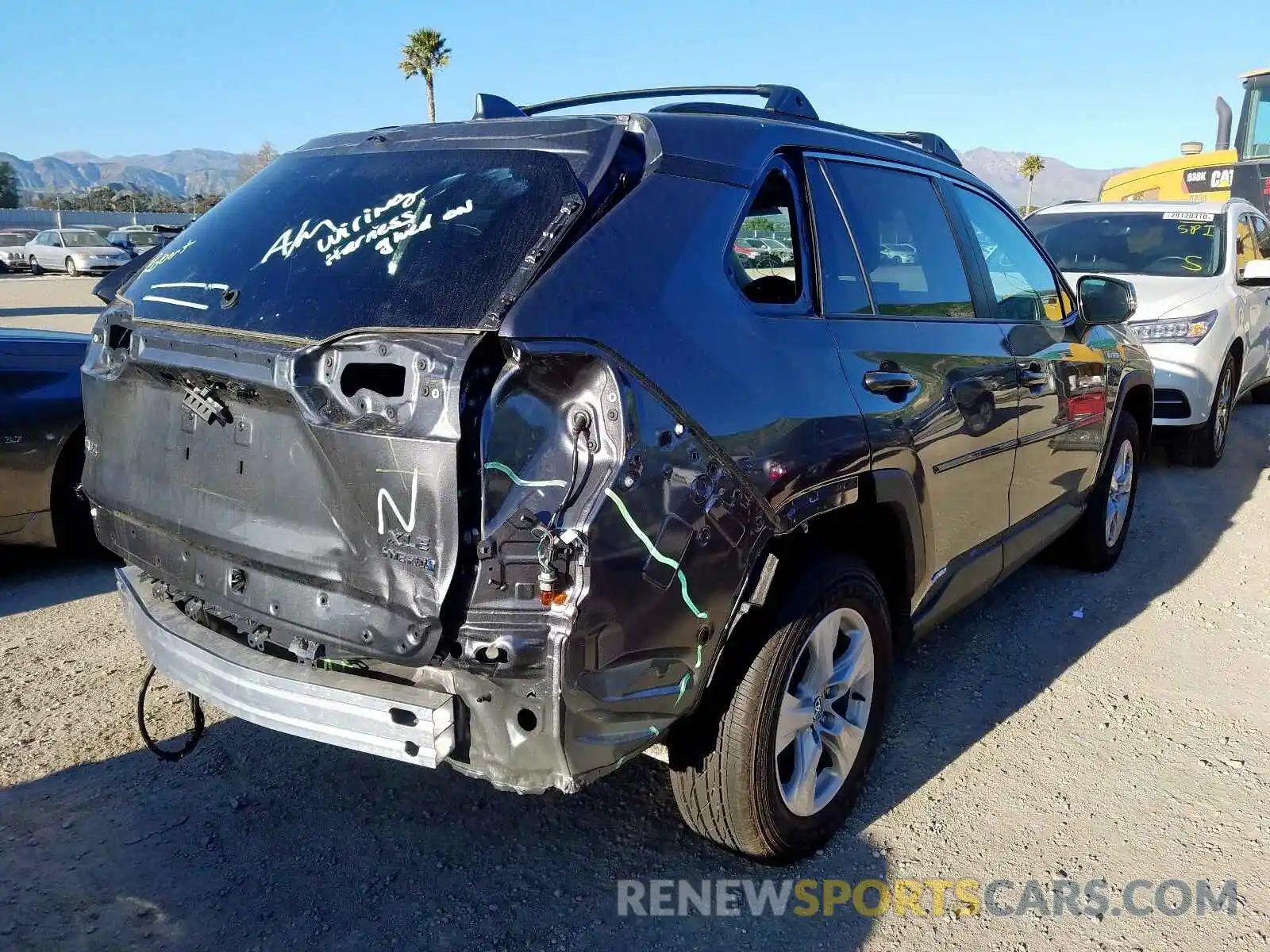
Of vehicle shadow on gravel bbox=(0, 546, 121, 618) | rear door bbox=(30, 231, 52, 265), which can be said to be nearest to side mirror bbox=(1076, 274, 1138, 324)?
vehicle shadow on gravel bbox=(0, 546, 121, 618)

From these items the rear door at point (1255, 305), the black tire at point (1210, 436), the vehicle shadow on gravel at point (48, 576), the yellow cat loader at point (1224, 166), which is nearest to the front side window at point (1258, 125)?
the yellow cat loader at point (1224, 166)

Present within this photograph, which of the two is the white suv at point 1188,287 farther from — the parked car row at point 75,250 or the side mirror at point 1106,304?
the parked car row at point 75,250

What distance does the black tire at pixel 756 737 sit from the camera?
2494 mm

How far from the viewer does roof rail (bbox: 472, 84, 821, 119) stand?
3.10 meters

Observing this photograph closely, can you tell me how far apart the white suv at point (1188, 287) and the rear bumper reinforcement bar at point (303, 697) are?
6.60 meters

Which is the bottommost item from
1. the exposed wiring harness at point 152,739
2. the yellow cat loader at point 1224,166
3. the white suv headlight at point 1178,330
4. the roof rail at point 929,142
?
the exposed wiring harness at point 152,739

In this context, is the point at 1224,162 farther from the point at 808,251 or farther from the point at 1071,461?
the point at 808,251

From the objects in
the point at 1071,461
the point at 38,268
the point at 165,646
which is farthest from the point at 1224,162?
the point at 38,268

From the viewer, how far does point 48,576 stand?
197 inches

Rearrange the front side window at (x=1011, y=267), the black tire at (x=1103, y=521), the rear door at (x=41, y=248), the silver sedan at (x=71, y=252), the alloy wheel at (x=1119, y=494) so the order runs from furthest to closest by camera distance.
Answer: the rear door at (x=41, y=248) < the silver sedan at (x=71, y=252) < the alloy wheel at (x=1119, y=494) < the black tire at (x=1103, y=521) < the front side window at (x=1011, y=267)

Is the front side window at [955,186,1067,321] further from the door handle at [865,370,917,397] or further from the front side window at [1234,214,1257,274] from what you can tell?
the front side window at [1234,214,1257,274]

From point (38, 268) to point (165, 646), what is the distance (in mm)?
35600

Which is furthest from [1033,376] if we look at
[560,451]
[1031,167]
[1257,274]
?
[1031,167]

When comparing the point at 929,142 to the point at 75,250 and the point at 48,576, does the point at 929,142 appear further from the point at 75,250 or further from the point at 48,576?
the point at 75,250
